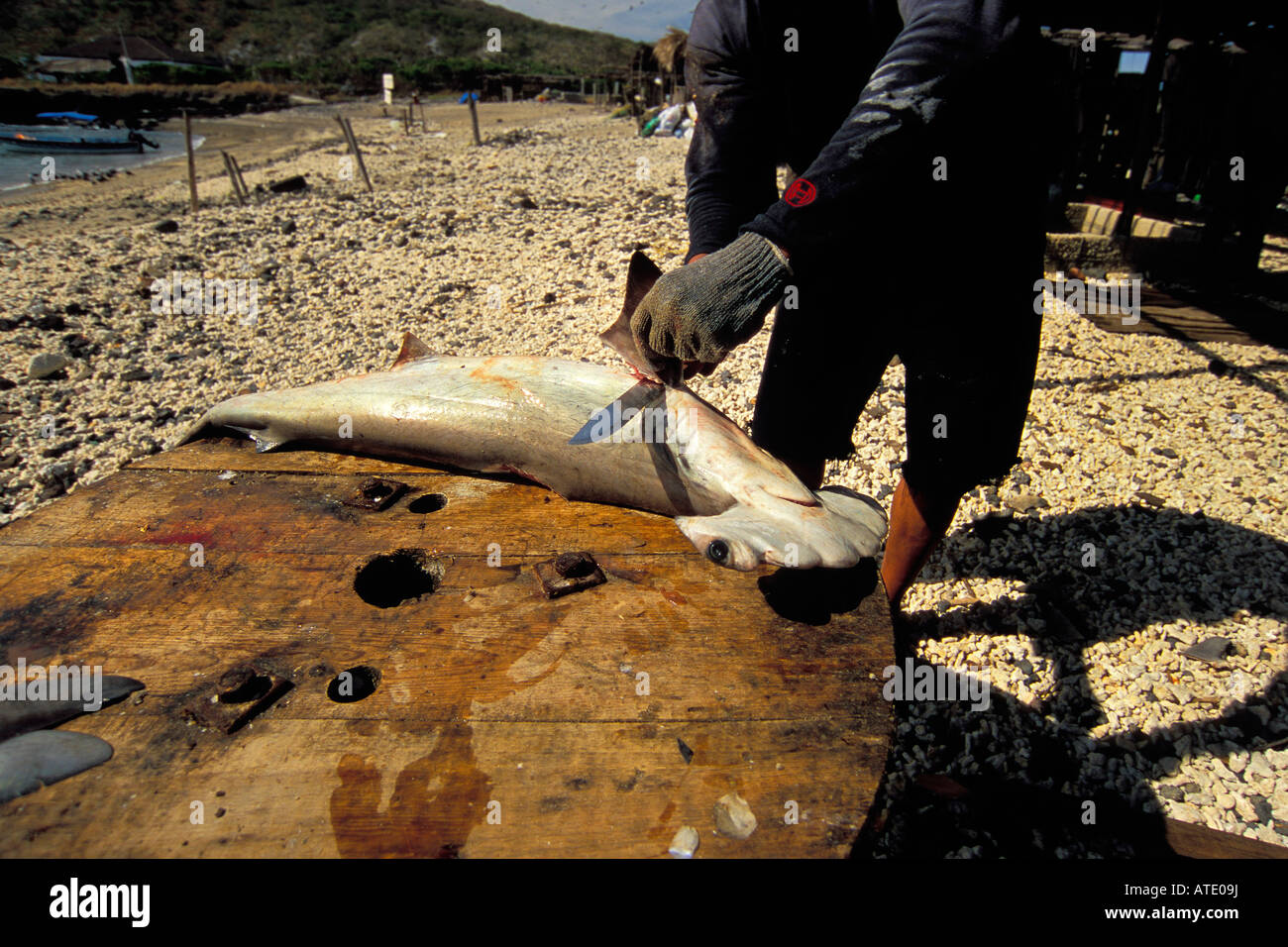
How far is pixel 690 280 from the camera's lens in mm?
1711

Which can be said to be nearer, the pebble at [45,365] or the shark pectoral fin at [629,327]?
the shark pectoral fin at [629,327]

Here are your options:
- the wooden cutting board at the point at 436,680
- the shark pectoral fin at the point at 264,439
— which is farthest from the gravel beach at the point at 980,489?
the shark pectoral fin at the point at 264,439

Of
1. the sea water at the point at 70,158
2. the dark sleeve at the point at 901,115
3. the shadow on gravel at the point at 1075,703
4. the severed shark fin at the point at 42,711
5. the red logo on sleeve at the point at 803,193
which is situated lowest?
the shadow on gravel at the point at 1075,703

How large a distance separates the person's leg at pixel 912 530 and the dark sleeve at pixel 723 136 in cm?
119

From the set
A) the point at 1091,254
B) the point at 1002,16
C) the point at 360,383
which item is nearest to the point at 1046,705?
the point at 1002,16

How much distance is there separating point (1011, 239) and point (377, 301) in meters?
5.78

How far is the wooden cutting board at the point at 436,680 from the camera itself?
1205 millimetres

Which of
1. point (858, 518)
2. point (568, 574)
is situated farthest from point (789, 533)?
point (568, 574)

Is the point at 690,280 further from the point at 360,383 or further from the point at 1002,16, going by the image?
the point at 360,383

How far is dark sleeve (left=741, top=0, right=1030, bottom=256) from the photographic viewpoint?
1587 mm

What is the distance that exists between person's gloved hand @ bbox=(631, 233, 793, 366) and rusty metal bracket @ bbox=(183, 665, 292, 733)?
1.27m

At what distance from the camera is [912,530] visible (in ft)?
8.39

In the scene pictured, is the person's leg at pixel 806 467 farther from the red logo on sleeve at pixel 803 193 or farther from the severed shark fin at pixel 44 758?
the severed shark fin at pixel 44 758

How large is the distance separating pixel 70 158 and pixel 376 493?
2914cm
